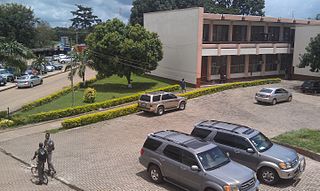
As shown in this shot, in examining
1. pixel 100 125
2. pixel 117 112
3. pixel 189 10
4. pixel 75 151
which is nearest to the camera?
pixel 75 151

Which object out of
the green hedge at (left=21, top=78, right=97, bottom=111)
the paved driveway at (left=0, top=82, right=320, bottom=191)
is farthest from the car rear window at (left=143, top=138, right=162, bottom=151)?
the green hedge at (left=21, top=78, right=97, bottom=111)

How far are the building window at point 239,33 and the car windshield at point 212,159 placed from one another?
3259 centimetres

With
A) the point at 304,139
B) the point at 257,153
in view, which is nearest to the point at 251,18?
the point at 304,139

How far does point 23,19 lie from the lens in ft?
224

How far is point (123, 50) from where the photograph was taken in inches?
1361

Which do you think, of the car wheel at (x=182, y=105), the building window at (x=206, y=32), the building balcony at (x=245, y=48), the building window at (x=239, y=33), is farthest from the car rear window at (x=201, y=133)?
the building window at (x=239, y=33)

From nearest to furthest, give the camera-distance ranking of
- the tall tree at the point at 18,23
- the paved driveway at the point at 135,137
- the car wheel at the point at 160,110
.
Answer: the paved driveway at the point at 135,137 < the car wheel at the point at 160,110 < the tall tree at the point at 18,23

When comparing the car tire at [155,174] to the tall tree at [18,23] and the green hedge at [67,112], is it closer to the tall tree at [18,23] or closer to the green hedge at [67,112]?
the green hedge at [67,112]

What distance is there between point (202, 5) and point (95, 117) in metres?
68.0

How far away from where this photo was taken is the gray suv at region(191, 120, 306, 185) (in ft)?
41.9

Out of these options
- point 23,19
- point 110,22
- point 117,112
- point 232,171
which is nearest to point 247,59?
point 110,22

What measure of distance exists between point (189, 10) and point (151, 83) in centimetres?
894

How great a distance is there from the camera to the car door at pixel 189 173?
11391 mm

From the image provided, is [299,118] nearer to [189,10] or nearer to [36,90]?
[189,10]
